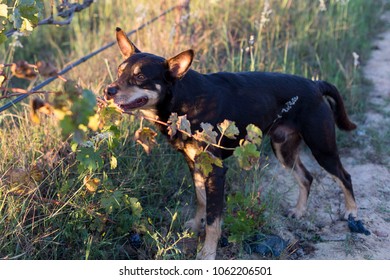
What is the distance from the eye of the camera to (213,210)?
377 centimetres

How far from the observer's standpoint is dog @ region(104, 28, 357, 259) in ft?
11.7

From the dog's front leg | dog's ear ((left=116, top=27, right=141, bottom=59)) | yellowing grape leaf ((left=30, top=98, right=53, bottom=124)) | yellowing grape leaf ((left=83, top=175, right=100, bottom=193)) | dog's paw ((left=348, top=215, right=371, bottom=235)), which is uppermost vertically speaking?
yellowing grape leaf ((left=30, top=98, right=53, bottom=124))

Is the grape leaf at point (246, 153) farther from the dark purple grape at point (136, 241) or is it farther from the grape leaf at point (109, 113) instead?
the dark purple grape at point (136, 241)

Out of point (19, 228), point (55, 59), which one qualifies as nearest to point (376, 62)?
point (55, 59)

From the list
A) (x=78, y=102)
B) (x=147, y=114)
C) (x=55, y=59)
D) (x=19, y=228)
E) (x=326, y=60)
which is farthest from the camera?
(x=55, y=59)

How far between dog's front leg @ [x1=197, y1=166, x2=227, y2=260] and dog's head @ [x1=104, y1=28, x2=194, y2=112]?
25.5 inches

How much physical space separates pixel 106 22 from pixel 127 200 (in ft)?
14.0

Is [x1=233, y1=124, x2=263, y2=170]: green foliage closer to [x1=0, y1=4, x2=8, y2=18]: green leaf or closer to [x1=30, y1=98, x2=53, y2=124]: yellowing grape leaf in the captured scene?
[x1=30, y1=98, x2=53, y2=124]: yellowing grape leaf

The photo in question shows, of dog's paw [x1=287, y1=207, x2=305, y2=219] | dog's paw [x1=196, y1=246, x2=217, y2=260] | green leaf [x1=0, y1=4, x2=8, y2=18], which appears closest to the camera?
green leaf [x1=0, y1=4, x2=8, y2=18]

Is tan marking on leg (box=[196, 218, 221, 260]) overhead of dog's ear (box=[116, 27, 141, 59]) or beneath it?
beneath

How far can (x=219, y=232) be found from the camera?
379 cm

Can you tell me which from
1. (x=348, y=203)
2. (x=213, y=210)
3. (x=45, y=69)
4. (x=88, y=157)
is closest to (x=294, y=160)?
(x=348, y=203)

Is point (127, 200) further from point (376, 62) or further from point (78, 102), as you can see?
point (376, 62)

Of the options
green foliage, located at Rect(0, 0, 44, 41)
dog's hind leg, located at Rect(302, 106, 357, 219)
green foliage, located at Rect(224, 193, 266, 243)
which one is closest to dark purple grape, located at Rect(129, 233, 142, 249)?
green foliage, located at Rect(224, 193, 266, 243)
